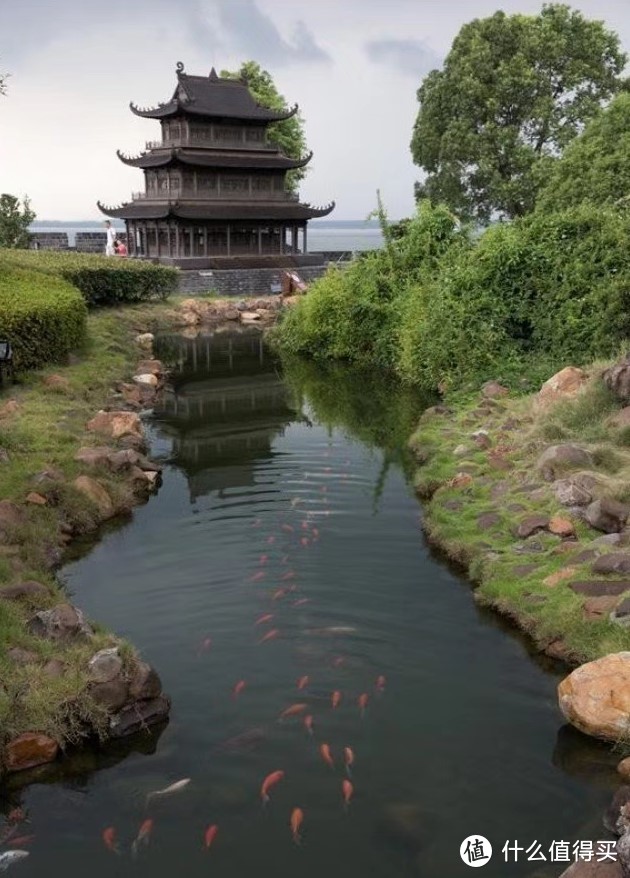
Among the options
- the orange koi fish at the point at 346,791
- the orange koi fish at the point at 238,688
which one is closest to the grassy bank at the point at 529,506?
the orange koi fish at the point at 346,791

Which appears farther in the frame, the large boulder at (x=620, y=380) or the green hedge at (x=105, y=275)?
the green hedge at (x=105, y=275)

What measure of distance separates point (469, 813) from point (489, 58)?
46.5 meters

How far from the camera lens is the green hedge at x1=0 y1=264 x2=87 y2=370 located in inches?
738

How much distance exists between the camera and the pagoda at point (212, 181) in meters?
48.0

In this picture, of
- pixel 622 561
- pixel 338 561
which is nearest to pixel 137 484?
pixel 338 561

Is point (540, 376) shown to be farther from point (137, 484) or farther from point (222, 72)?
point (222, 72)

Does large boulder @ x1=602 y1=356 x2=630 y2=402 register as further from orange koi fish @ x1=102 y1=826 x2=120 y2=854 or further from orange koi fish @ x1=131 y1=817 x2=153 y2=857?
orange koi fish @ x1=102 y1=826 x2=120 y2=854

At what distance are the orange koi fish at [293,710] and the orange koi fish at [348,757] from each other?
0.71 m

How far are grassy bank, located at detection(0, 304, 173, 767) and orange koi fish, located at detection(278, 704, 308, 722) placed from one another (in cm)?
164

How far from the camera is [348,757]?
7.14 metres

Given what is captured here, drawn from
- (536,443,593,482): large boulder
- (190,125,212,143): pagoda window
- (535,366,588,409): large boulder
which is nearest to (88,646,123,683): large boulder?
(536,443,593,482): large boulder

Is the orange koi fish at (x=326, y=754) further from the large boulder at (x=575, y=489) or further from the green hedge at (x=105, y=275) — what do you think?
the green hedge at (x=105, y=275)

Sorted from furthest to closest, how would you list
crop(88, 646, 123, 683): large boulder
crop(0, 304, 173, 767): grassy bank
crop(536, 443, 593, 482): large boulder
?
crop(536, 443, 593, 482): large boulder
crop(88, 646, 123, 683): large boulder
crop(0, 304, 173, 767): grassy bank

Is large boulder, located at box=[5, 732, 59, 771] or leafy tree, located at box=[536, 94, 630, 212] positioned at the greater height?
leafy tree, located at box=[536, 94, 630, 212]
